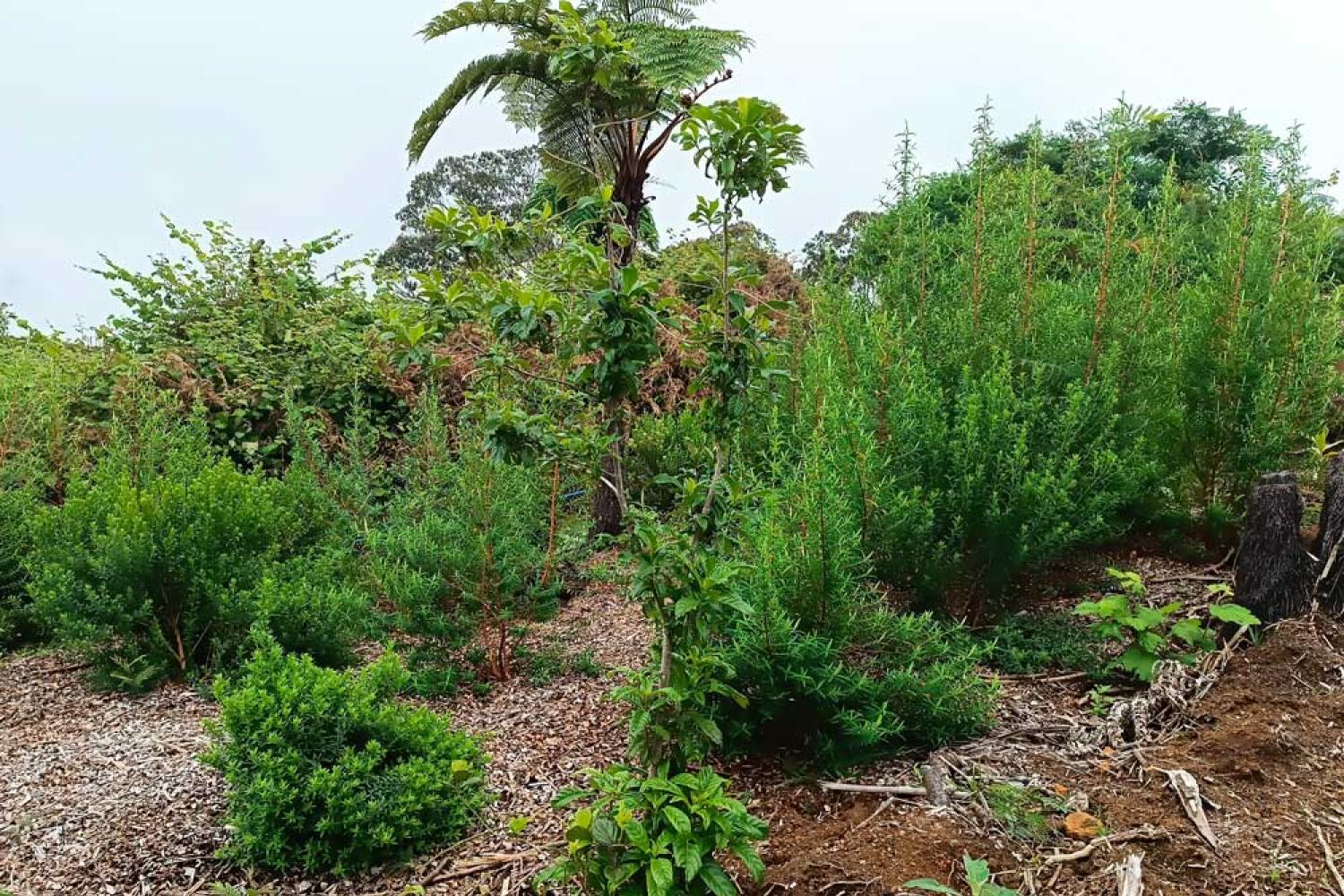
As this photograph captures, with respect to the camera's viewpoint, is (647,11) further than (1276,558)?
Yes

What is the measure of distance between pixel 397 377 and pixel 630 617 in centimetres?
366

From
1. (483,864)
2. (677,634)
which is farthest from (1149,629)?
(483,864)

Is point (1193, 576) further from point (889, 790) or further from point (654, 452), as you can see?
point (654, 452)

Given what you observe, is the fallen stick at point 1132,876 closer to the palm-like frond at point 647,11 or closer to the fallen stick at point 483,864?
the fallen stick at point 483,864

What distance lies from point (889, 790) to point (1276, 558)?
68.2 inches

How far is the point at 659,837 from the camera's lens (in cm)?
180

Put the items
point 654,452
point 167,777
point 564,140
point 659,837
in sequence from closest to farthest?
point 659,837 < point 167,777 < point 654,452 < point 564,140

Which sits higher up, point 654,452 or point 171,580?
point 654,452

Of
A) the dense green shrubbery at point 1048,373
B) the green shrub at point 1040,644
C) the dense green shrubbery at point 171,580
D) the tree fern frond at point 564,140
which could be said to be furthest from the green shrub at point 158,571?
the tree fern frond at point 564,140

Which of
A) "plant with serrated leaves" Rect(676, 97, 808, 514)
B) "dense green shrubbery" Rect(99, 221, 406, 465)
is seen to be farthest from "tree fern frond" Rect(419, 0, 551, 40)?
"plant with serrated leaves" Rect(676, 97, 808, 514)

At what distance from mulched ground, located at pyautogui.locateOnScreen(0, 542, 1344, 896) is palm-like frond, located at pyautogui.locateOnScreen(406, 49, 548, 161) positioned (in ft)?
17.4

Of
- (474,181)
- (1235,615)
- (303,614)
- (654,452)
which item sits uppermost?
(474,181)

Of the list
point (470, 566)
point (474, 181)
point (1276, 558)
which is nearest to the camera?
point (1276, 558)

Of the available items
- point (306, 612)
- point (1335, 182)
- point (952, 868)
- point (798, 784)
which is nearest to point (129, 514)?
point (306, 612)
